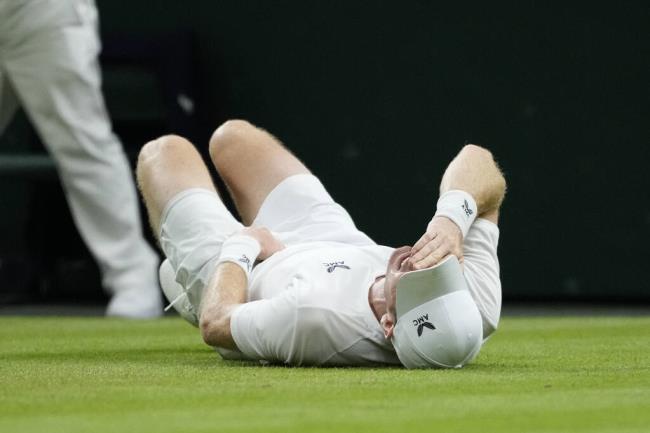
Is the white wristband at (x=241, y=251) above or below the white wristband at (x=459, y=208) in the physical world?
below

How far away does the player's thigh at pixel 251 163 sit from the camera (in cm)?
489

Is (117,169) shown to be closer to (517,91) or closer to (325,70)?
(325,70)

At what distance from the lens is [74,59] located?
23.6 ft

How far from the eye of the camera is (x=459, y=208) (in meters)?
4.02

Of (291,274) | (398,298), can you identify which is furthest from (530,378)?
(291,274)

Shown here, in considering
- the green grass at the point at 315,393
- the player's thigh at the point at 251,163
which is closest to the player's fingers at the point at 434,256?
the green grass at the point at 315,393

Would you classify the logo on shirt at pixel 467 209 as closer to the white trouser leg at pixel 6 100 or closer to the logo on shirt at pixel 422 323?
the logo on shirt at pixel 422 323

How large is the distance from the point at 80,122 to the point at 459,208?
11.9 ft

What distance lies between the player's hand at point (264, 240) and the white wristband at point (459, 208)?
63cm

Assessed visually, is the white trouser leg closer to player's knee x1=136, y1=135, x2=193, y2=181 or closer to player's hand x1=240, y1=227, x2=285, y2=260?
player's knee x1=136, y1=135, x2=193, y2=181

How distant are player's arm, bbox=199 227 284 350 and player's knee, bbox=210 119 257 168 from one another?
47cm

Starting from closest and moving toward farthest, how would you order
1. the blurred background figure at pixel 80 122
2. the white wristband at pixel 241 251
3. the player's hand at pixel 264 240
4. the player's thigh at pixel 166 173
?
the white wristband at pixel 241 251, the player's hand at pixel 264 240, the player's thigh at pixel 166 173, the blurred background figure at pixel 80 122

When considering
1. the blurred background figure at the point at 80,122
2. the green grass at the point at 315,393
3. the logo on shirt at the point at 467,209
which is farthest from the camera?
the blurred background figure at the point at 80,122

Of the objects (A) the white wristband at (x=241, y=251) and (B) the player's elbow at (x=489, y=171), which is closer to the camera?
(B) the player's elbow at (x=489, y=171)
